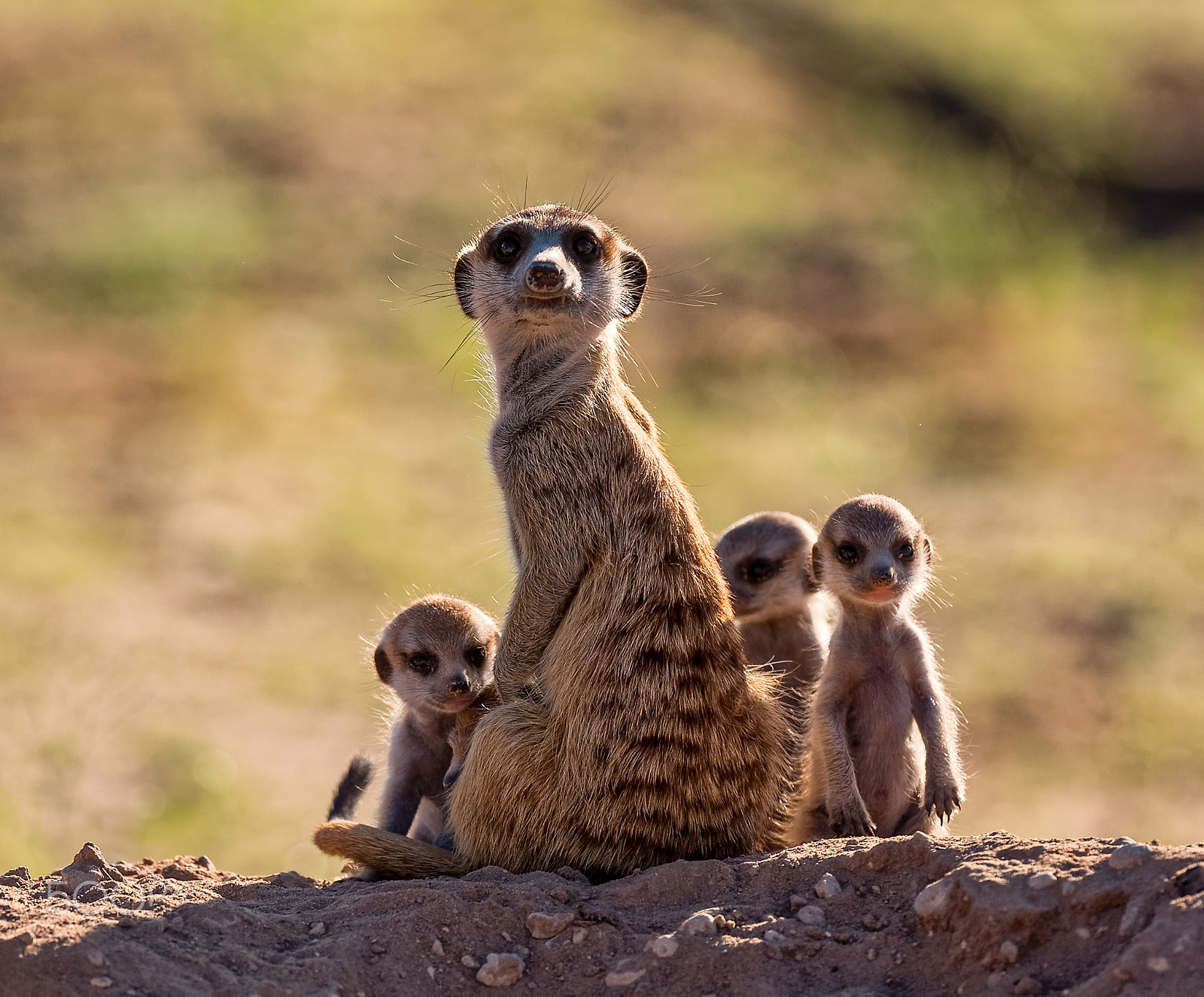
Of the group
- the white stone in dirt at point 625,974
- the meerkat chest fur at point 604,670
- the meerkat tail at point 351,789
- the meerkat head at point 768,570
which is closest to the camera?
the white stone in dirt at point 625,974

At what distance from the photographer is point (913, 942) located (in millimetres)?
3490

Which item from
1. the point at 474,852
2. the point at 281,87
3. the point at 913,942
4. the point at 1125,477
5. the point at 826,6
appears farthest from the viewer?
the point at 826,6

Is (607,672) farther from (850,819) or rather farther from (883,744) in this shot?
(883,744)

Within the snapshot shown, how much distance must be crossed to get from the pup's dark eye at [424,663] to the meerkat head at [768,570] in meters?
1.13

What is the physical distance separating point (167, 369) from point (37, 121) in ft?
18.8

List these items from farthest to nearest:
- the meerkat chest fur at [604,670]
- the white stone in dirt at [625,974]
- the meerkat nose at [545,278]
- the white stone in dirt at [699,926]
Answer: the meerkat nose at [545,278] < the meerkat chest fur at [604,670] < the white stone in dirt at [699,926] < the white stone in dirt at [625,974]

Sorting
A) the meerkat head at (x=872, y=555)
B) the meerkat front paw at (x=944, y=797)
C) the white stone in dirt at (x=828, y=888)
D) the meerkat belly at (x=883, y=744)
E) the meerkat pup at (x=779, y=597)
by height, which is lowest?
the white stone in dirt at (x=828, y=888)

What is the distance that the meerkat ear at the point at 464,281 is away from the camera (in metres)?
5.20

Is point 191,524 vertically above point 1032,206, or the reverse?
point 1032,206

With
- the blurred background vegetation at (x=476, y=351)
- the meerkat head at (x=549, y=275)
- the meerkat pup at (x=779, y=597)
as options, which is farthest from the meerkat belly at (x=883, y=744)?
the blurred background vegetation at (x=476, y=351)

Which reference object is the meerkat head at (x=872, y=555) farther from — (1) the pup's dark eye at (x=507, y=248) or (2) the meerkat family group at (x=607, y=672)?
(1) the pup's dark eye at (x=507, y=248)

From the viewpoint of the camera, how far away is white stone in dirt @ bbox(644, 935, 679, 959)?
3539 millimetres

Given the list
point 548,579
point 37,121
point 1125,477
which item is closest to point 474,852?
point 548,579

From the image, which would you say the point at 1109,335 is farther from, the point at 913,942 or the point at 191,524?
the point at 913,942
